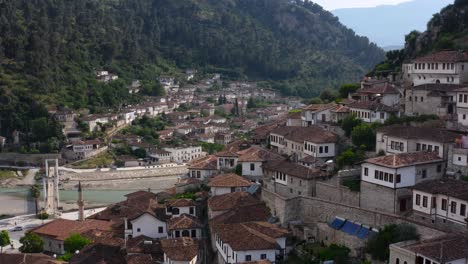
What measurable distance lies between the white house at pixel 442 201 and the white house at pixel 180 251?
863 cm

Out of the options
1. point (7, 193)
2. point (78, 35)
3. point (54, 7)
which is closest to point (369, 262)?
point (7, 193)

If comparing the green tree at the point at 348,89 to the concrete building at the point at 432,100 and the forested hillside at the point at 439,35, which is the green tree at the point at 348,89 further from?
the concrete building at the point at 432,100

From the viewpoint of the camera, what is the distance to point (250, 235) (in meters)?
21.7

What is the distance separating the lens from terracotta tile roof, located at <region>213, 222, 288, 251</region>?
69.2 ft

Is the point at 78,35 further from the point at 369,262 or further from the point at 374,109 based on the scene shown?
the point at 369,262

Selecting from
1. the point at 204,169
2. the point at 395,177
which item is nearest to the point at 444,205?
the point at 395,177

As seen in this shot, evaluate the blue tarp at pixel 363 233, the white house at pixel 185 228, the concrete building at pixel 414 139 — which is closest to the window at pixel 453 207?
the blue tarp at pixel 363 233

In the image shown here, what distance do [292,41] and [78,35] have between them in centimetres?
5652

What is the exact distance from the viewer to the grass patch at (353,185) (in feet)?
76.4

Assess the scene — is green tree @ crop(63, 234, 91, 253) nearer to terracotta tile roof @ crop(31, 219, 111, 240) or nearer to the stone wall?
terracotta tile roof @ crop(31, 219, 111, 240)

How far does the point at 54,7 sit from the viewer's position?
317 ft

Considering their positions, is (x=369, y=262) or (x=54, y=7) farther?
(x=54, y=7)

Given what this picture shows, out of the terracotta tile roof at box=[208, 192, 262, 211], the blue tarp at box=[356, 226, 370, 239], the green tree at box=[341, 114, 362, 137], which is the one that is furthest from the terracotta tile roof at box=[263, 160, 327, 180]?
the blue tarp at box=[356, 226, 370, 239]

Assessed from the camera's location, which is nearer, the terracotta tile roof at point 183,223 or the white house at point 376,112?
the terracotta tile roof at point 183,223
